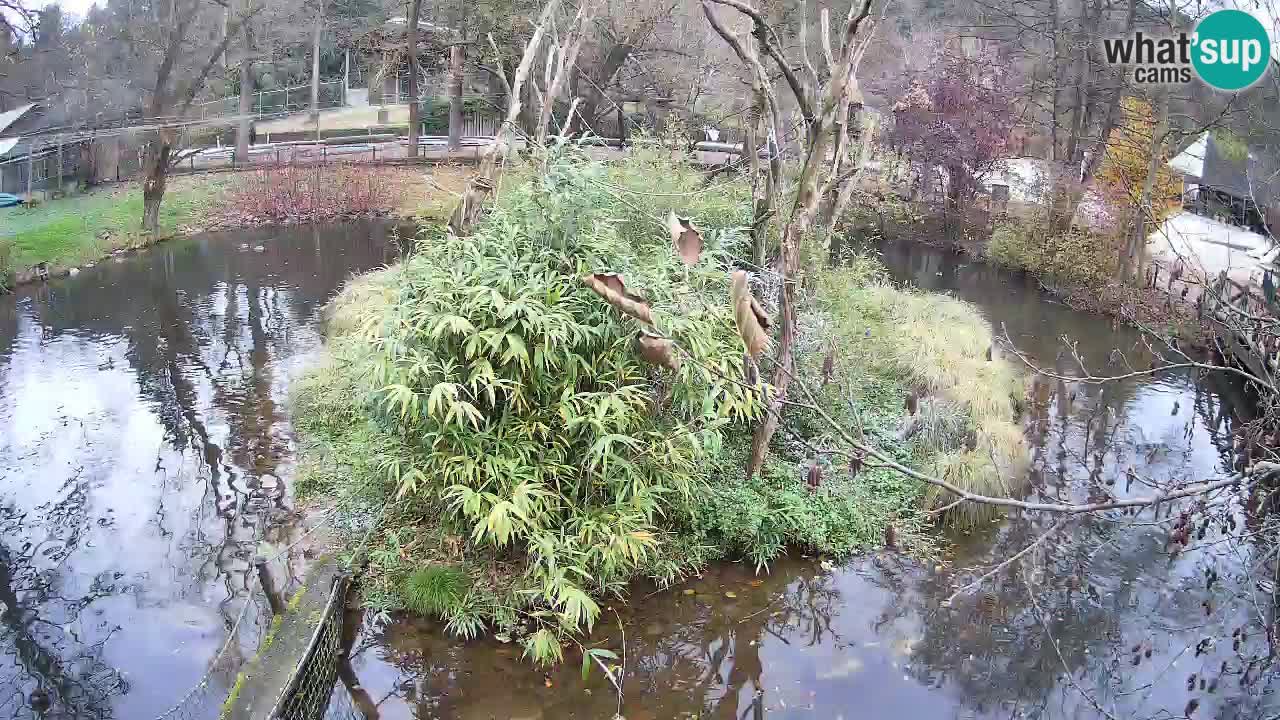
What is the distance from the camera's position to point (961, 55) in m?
18.7

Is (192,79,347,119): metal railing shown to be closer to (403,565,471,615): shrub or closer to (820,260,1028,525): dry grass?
(820,260,1028,525): dry grass

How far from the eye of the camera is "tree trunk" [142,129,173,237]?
15789 millimetres

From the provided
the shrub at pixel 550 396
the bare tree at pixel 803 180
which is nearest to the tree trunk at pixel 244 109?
the shrub at pixel 550 396

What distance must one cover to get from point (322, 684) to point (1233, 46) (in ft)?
25.7

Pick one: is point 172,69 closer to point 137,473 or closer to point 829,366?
point 137,473

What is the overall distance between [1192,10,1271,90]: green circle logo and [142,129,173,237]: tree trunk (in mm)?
14628

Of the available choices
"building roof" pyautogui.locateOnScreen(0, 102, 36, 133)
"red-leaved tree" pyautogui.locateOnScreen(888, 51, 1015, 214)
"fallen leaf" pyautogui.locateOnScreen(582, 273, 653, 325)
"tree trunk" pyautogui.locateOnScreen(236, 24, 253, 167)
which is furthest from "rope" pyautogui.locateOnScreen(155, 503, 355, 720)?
"tree trunk" pyautogui.locateOnScreen(236, 24, 253, 167)

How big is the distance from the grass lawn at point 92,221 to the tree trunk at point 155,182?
10.1 inches

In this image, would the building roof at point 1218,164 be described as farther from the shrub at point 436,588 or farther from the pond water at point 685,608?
the shrub at point 436,588

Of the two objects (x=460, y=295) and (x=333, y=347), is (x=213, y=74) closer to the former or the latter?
(x=333, y=347)

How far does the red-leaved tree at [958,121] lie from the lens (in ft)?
55.2

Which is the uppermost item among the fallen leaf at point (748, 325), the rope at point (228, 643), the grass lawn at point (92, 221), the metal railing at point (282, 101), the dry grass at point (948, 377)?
the metal railing at point (282, 101)

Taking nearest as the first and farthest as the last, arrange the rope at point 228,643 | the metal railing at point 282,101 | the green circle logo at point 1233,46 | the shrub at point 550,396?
the rope at point 228,643, the shrub at point 550,396, the green circle logo at point 1233,46, the metal railing at point 282,101

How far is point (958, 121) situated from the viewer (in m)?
16.8
